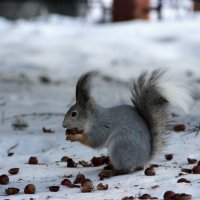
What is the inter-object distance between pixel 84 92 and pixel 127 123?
10.2 inches

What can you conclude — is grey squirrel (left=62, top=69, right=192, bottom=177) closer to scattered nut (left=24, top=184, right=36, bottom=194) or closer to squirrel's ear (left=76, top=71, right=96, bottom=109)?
squirrel's ear (left=76, top=71, right=96, bottom=109)

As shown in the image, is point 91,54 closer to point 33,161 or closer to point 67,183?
point 33,161

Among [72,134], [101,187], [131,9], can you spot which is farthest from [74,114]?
[131,9]

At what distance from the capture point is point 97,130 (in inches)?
112

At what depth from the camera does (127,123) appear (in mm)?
2814

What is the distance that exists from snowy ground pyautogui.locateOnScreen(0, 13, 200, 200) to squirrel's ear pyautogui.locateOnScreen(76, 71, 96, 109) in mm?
344

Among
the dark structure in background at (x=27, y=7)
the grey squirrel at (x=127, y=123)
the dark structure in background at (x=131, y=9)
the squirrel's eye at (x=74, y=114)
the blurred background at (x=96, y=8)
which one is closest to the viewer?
the grey squirrel at (x=127, y=123)

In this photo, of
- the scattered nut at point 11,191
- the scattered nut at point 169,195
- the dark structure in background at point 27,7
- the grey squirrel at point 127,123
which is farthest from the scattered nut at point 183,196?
the dark structure in background at point 27,7

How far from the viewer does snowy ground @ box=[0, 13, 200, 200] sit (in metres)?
2.72

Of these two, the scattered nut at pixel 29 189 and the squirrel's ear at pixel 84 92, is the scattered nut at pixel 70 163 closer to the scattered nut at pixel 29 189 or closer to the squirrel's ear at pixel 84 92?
the squirrel's ear at pixel 84 92

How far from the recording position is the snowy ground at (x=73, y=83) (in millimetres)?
2719

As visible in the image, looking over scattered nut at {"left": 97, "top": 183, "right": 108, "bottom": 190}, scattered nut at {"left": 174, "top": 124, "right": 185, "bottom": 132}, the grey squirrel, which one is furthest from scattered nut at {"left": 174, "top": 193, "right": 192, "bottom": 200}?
scattered nut at {"left": 174, "top": 124, "right": 185, "bottom": 132}

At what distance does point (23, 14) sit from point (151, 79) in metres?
10.9

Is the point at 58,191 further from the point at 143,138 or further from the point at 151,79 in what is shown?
the point at 151,79
